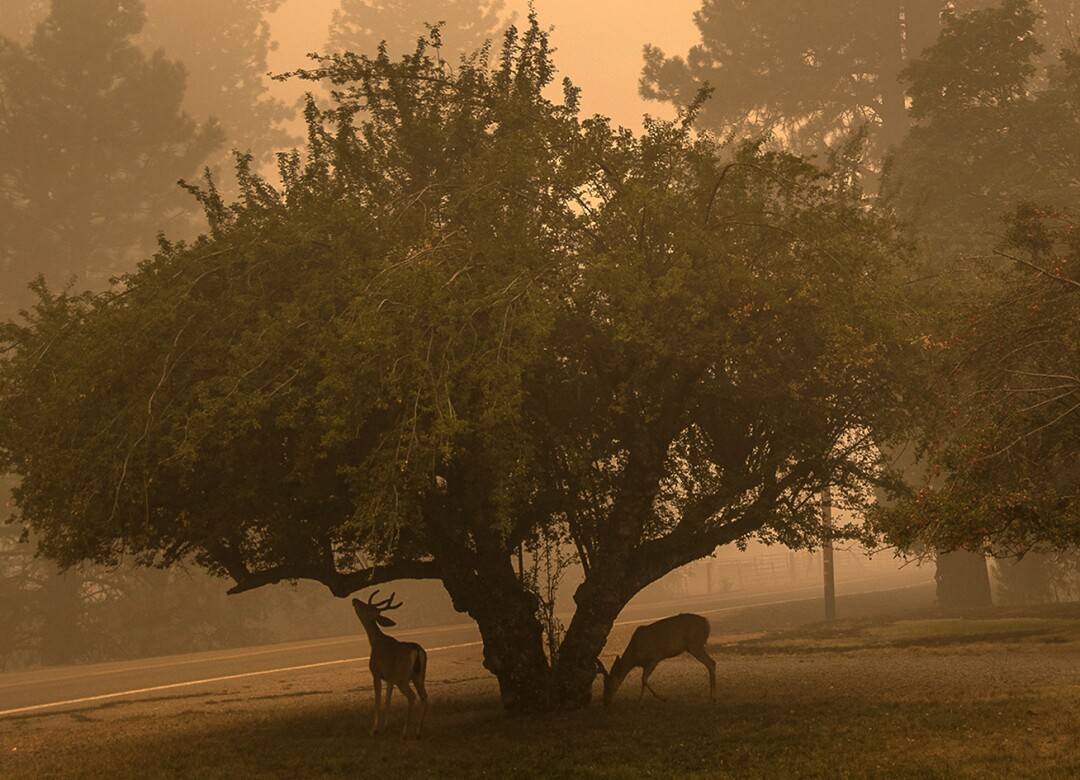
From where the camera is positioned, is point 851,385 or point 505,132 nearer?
point 851,385

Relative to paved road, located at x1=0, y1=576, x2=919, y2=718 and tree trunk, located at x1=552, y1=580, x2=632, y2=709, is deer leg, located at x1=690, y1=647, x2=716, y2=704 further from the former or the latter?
paved road, located at x1=0, y1=576, x2=919, y2=718

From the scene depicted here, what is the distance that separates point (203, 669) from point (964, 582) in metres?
23.3

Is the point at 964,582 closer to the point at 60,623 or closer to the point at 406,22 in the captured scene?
the point at 60,623

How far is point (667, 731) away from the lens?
13984mm

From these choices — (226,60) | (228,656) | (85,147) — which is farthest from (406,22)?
(228,656)

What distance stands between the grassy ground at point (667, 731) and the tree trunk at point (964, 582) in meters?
12.5

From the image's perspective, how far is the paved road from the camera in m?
23.2

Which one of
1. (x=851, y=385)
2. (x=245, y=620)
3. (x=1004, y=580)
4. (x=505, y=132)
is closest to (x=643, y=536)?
(x=851, y=385)

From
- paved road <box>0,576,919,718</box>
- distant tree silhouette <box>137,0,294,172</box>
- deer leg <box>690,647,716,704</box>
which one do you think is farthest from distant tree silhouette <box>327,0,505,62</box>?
deer leg <box>690,647,716,704</box>

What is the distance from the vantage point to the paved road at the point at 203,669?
23.2m

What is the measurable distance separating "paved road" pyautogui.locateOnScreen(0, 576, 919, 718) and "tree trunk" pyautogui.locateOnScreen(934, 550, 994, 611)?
201 inches

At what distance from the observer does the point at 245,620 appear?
41.5 m

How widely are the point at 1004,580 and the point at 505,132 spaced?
2814 cm

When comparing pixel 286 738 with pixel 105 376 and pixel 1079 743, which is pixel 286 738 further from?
pixel 1079 743
